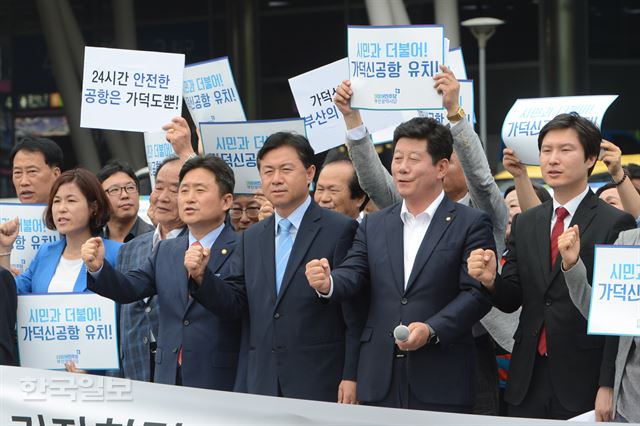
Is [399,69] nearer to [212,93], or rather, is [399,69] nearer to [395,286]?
[395,286]

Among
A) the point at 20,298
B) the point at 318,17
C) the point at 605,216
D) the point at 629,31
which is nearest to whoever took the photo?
the point at 605,216

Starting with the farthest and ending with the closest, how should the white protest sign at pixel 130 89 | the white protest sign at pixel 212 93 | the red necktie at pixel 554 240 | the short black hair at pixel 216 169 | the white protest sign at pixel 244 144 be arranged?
the white protest sign at pixel 212 93, the white protest sign at pixel 130 89, the white protest sign at pixel 244 144, the short black hair at pixel 216 169, the red necktie at pixel 554 240

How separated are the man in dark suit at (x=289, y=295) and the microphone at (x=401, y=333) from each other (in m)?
0.55

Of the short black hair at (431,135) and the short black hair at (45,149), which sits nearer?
the short black hair at (431,135)

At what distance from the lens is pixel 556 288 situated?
5398 mm

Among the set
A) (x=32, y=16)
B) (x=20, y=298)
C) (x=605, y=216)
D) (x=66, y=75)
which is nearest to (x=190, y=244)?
(x=20, y=298)

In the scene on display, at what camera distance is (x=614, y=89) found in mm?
22078

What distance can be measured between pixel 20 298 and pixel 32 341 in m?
0.22

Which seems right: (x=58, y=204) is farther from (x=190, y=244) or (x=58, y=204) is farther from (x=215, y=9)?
(x=215, y=9)

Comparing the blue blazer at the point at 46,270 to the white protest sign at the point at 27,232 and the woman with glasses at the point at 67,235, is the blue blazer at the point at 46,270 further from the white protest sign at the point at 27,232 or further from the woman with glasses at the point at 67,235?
the white protest sign at the point at 27,232

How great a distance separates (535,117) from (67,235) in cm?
253

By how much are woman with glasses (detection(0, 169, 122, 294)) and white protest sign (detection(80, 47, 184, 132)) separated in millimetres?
710

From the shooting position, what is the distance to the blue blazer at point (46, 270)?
6527 millimetres

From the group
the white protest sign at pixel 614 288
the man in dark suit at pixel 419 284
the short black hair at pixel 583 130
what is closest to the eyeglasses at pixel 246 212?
the man in dark suit at pixel 419 284
